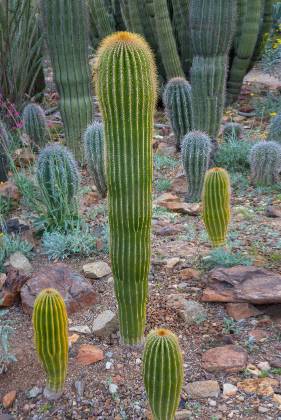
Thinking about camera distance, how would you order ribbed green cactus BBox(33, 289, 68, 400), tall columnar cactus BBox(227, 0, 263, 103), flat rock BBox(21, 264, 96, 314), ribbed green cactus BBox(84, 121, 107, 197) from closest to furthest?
ribbed green cactus BBox(33, 289, 68, 400)
flat rock BBox(21, 264, 96, 314)
ribbed green cactus BBox(84, 121, 107, 197)
tall columnar cactus BBox(227, 0, 263, 103)

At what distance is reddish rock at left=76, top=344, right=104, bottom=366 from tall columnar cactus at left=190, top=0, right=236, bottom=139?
329 cm

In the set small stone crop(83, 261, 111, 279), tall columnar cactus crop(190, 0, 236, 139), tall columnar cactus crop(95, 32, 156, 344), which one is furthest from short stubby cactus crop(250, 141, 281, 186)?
tall columnar cactus crop(95, 32, 156, 344)

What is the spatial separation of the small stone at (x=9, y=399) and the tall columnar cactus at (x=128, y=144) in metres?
0.74

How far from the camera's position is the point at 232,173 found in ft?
18.7

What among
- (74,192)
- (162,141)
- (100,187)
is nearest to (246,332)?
(74,192)

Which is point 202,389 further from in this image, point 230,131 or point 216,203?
point 230,131

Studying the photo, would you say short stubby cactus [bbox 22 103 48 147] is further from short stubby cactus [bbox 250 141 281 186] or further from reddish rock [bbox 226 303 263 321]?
reddish rock [bbox 226 303 263 321]

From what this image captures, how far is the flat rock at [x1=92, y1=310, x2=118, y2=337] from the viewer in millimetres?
3371

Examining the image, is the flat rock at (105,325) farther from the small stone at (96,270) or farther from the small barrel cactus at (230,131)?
the small barrel cactus at (230,131)

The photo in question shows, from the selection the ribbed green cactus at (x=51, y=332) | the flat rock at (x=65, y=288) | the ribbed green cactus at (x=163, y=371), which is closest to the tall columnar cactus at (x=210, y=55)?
the flat rock at (x=65, y=288)

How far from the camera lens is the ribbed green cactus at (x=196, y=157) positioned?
16.1ft

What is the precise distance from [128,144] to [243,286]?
1.19m

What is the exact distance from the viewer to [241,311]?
3.47 m

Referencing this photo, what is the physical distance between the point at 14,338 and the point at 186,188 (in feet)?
8.09
